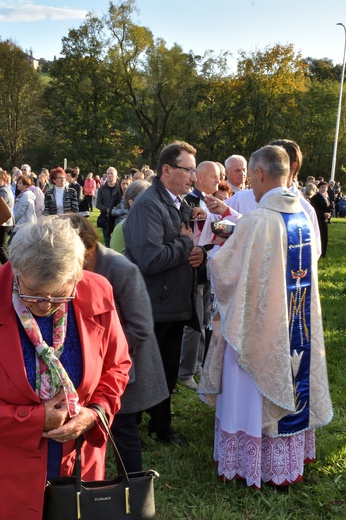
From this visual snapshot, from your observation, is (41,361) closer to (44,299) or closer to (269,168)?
(44,299)

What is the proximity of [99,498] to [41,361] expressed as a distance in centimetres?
55

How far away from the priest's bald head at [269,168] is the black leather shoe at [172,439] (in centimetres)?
196

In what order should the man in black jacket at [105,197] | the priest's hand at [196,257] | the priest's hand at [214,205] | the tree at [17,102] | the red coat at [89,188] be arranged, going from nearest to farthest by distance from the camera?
1. the priest's hand at [196,257]
2. the priest's hand at [214,205]
3. the man in black jacket at [105,197]
4. the red coat at [89,188]
5. the tree at [17,102]

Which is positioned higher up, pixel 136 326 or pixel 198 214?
pixel 198 214

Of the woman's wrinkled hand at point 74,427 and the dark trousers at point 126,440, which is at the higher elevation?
the woman's wrinkled hand at point 74,427

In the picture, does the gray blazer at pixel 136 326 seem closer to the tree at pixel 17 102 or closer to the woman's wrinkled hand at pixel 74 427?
the woman's wrinkled hand at pixel 74 427

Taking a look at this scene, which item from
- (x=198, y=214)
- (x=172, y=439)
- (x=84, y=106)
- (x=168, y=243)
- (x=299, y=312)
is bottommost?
(x=172, y=439)

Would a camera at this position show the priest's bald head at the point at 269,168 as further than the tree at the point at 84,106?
No

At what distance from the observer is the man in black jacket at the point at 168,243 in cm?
381

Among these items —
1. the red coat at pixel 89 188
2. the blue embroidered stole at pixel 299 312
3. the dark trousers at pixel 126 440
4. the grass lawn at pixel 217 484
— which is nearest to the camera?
the dark trousers at pixel 126 440

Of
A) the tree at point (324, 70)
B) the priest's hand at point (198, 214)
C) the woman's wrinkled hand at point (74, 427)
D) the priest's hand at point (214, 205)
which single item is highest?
the tree at point (324, 70)

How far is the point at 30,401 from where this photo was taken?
2.16 metres

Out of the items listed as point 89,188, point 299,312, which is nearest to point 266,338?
point 299,312

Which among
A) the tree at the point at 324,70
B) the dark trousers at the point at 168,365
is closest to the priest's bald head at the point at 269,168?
the dark trousers at the point at 168,365
